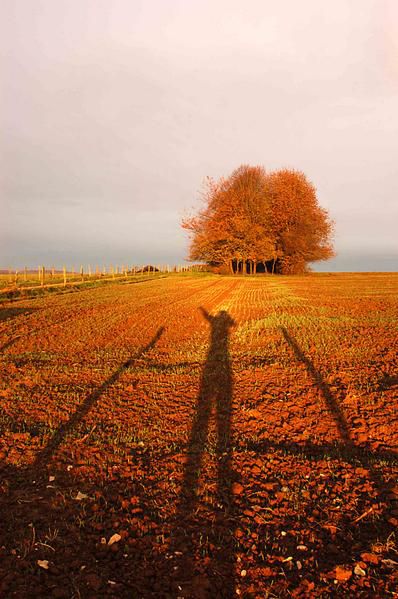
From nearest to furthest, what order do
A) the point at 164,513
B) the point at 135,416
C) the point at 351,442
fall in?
the point at 164,513, the point at 351,442, the point at 135,416

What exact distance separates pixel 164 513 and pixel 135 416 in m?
2.51

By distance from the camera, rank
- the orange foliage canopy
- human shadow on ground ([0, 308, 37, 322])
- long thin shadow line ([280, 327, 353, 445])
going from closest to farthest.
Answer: long thin shadow line ([280, 327, 353, 445]), human shadow on ground ([0, 308, 37, 322]), the orange foliage canopy

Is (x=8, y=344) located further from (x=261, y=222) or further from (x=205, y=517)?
(x=261, y=222)

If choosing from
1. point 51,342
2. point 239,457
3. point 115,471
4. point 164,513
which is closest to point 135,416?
point 115,471

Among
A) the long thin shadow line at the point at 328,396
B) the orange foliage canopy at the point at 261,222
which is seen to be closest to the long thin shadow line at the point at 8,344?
the long thin shadow line at the point at 328,396

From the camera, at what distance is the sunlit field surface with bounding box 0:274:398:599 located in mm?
3031

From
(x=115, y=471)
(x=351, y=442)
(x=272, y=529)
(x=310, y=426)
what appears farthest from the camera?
(x=310, y=426)

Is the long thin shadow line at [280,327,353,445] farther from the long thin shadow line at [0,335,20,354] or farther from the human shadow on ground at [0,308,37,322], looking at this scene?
the human shadow on ground at [0,308,37,322]

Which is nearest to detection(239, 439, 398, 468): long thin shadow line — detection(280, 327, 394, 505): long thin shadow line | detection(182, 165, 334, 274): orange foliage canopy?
detection(280, 327, 394, 505): long thin shadow line

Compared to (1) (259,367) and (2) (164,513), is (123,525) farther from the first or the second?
(1) (259,367)

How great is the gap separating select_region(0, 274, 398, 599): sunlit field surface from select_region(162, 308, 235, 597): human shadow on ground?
0.05ft

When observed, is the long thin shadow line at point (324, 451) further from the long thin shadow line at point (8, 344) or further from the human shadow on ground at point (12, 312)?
the human shadow on ground at point (12, 312)

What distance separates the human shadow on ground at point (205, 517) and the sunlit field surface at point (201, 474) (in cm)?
2

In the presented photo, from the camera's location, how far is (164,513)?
148 inches
